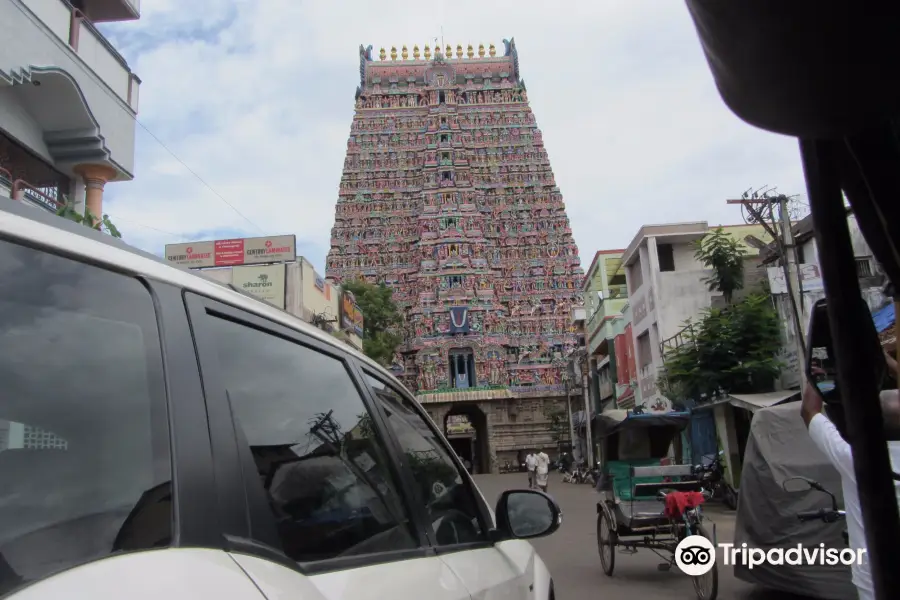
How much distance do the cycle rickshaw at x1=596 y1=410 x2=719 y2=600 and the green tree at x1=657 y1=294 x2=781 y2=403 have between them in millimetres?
5993

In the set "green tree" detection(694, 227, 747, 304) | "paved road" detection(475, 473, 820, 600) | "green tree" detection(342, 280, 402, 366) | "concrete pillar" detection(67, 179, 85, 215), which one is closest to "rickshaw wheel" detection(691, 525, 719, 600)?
"paved road" detection(475, 473, 820, 600)

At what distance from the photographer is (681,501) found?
22.1ft

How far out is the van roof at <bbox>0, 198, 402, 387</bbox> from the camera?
1.07 metres

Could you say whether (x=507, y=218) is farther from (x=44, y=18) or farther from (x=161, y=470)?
(x=161, y=470)

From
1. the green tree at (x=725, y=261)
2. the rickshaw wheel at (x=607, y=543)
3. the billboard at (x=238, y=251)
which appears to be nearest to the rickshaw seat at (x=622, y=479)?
the rickshaw wheel at (x=607, y=543)

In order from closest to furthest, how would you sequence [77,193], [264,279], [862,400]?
[862,400]
[77,193]
[264,279]

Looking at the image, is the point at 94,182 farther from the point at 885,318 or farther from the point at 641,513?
the point at 885,318

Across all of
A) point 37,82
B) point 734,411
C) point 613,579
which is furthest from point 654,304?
point 37,82

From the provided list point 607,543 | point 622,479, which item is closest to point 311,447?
point 607,543

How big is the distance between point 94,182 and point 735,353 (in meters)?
12.3

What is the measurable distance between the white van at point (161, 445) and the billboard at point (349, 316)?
2461cm

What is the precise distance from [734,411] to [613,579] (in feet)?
33.5

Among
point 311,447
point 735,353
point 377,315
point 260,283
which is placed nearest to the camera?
point 311,447

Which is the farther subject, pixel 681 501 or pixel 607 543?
pixel 607 543
